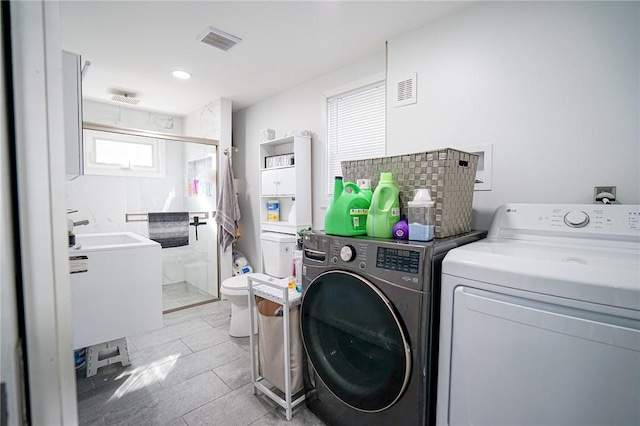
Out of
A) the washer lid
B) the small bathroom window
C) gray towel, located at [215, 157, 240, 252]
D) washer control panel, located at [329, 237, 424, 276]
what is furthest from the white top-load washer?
the small bathroom window

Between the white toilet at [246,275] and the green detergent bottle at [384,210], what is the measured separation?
1339 millimetres

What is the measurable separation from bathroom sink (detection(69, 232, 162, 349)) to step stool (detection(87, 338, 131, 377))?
0.31 meters

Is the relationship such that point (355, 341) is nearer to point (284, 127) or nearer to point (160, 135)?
point (284, 127)

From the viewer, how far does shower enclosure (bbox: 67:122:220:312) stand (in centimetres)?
301

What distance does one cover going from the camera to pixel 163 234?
301cm

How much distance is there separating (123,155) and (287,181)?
187cm

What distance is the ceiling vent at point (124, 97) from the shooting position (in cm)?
310

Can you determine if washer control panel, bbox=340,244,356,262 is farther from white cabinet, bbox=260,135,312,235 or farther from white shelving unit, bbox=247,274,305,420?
white cabinet, bbox=260,135,312,235

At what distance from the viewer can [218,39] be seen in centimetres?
206

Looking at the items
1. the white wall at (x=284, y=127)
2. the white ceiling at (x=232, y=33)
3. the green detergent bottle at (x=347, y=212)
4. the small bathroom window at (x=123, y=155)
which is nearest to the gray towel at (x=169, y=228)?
the small bathroom window at (x=123, y=155)

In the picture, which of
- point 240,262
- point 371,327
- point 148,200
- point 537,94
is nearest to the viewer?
point 371,327

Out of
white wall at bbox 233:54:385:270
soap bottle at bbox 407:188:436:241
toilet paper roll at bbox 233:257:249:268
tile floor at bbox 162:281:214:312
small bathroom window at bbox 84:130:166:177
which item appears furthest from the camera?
toilet paper roll at bbox 233:257:249:268

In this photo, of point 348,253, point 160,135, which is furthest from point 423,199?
point 160,135

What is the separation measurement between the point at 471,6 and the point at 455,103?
0.55 metres
